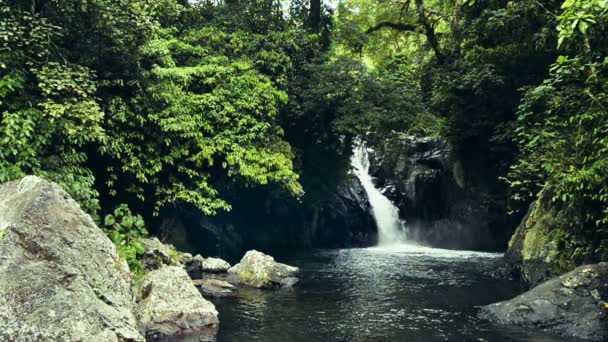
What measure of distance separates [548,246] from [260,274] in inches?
345

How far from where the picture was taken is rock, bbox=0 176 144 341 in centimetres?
752

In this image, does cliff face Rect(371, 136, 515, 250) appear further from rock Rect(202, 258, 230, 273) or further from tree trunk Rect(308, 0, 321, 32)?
rock Rect(202, 258, 230, 273)

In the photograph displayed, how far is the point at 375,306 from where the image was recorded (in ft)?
43.0

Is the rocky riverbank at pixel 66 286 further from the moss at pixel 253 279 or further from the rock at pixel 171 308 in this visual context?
the moss at pixel 253 279

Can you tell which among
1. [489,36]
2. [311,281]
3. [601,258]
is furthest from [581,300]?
[489,36]

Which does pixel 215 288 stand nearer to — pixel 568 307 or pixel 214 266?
pixel 214 266

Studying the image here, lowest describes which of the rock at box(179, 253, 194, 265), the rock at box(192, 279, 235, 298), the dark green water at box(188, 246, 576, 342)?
the dark green water at box(188, 246, 576, 342)

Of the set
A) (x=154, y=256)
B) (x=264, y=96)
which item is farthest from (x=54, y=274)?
(x=264, y=96)

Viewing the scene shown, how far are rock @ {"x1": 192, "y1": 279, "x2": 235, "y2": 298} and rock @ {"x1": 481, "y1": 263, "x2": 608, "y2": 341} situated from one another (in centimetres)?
725

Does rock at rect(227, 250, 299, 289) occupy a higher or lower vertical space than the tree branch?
lower

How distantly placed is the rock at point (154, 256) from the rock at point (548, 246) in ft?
35.8

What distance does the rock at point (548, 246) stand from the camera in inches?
530

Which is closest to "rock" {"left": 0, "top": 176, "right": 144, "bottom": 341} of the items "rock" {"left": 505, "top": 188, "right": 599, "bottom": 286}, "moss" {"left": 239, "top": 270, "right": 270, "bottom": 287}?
"moss" {"left": 239, "top": 270, "right": 270, "bottom": 287}

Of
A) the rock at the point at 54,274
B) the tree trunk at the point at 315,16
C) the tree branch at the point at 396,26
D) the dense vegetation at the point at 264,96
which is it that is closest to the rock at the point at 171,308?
the rock at the point at 54,274
